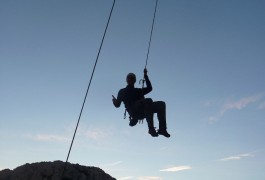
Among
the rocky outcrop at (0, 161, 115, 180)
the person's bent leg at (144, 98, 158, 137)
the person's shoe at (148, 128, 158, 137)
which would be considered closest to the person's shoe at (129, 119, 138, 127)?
the person's bent leg at (144, 98, 158, 137)

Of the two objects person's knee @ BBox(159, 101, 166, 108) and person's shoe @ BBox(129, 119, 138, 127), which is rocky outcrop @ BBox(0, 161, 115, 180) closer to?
person's shoe @ BBox(129, 119, 138, 127)

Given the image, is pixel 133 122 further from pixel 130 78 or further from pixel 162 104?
pixel 130 78

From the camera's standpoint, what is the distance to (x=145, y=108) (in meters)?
10.3

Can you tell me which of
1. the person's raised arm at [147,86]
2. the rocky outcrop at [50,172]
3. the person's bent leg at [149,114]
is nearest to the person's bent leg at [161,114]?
the person's bent leg at [149,114]

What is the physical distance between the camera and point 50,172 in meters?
19.3

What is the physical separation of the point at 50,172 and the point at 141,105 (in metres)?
11.2

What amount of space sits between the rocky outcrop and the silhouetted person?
10.0m

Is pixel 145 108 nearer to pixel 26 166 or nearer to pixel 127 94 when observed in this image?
pixel 127 94

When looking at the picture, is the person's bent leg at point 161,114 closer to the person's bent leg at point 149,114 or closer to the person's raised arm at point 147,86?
the person's bent leg at point 149,114

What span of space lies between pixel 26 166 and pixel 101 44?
14.8 meters

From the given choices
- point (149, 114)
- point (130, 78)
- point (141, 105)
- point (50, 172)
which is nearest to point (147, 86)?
point (130, 78)

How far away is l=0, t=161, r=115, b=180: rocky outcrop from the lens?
63.2 feet

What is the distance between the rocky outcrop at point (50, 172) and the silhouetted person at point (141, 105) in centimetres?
1002

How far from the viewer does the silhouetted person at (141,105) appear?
10.3 meters
